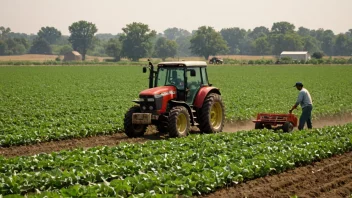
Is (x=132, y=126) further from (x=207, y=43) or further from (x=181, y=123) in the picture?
(x=207, y=43)

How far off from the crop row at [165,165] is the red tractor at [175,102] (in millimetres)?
1030

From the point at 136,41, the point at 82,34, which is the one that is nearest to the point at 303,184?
the point at 136,41

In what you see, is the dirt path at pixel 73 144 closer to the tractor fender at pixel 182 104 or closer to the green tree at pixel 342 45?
the tractor fender at pixel 182 104

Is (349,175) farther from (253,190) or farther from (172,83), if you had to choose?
(172,83)

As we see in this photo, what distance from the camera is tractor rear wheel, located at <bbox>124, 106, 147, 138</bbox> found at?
15680 mm

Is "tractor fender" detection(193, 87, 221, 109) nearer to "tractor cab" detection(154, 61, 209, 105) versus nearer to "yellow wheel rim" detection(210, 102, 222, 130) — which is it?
"tractor cab" detection(154, 61, 209, 105)

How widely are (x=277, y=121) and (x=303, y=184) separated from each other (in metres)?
6.57

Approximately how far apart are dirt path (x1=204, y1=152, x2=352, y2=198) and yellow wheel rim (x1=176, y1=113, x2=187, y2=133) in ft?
15.1

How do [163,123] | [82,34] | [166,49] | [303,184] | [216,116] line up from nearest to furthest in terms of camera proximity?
[303,184]
[163,123]
[216,116]
[166,49]
[82,34]

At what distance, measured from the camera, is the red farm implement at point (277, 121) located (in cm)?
1628

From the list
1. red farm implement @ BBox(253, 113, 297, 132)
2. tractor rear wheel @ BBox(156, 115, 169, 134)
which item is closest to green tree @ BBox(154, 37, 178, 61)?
red farm implement @ BBox(253, 113, 297, 132)

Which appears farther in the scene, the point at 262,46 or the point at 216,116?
the point at 262,46

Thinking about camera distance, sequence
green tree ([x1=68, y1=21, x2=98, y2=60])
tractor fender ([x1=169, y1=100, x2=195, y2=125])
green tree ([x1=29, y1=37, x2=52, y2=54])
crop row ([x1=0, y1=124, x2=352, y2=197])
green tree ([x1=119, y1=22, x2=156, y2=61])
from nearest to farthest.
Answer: crop row ([x1=0, y1=124, x2=352, y2=197]) → tractor fender ([x1=169, y1=100, x2=195, y2=125]) → green tree ([x1=119, y1=22, x2=156, y2=61]) → green tree ([x1=68, y1=21, x2=98, y2=60]) → green tree ([x1=29, y1=37, x2=52, y2=54])

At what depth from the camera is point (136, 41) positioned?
13338 centimetres
